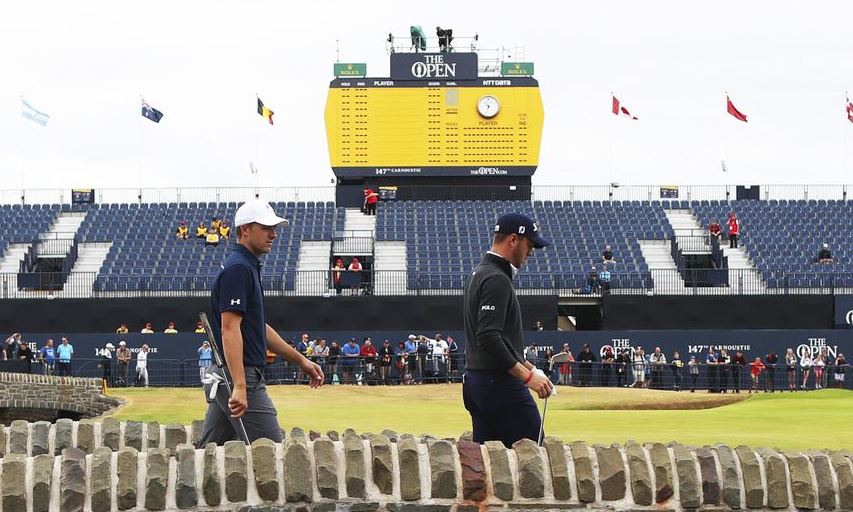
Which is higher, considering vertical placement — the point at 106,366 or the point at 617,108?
the point at 617,108

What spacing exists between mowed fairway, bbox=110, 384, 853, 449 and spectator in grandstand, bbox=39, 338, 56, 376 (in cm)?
238

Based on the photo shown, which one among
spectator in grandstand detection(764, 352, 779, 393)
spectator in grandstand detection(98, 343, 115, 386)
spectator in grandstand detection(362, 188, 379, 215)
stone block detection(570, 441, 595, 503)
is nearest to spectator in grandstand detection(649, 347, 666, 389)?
spectator in grandstand detection(764, 352, 779, 393)

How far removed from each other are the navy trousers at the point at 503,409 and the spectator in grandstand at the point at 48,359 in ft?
83.2

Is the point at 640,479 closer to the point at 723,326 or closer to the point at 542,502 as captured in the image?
the point at 542,502

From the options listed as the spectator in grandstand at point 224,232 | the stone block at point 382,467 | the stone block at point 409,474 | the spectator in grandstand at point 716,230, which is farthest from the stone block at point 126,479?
the spectator in grandstand at point 716,230

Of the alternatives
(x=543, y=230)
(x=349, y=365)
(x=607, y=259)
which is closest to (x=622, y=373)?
(x=349, y=365)

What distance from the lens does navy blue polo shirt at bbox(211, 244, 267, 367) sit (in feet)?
24.0

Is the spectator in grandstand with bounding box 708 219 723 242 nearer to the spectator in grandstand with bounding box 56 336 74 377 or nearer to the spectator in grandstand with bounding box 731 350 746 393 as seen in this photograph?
the spectator in grandstand with bounding box 731 350 746 393

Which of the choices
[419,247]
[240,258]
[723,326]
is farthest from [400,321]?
[240,258]

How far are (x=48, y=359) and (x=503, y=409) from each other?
85.8 feet

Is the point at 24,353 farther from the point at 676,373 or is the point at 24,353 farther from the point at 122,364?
the point at 676,373

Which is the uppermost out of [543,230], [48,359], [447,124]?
[447,124]

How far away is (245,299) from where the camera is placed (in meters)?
7.34

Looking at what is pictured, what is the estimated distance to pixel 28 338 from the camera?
119 feet
